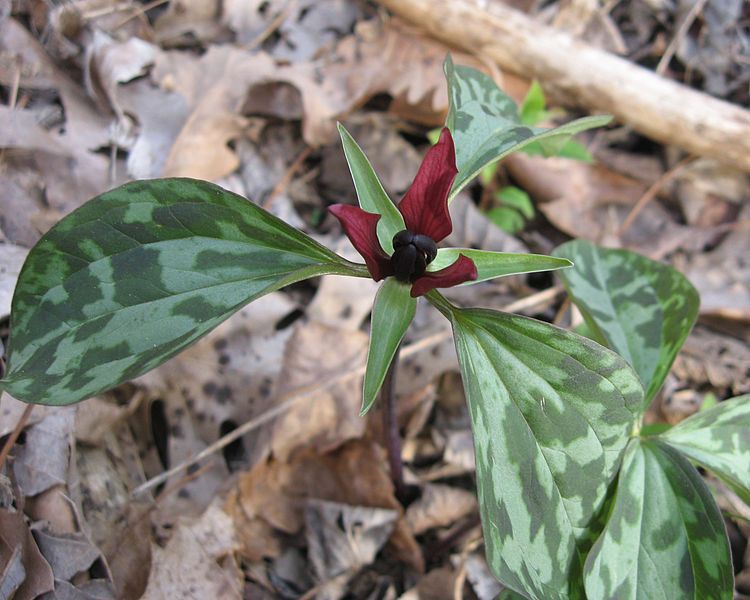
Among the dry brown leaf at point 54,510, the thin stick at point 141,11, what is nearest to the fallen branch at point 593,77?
the thin stick at point 141,11

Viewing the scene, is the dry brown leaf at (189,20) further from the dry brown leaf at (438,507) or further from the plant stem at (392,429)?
the dry brown leaf at (438,507)

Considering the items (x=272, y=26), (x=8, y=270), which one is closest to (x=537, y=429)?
(x=8, y=270)

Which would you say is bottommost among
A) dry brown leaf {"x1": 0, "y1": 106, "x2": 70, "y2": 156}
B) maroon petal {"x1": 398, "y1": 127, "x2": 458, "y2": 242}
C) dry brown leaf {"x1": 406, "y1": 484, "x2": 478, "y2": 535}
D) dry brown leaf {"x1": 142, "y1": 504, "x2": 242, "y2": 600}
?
dry brown leaf {"x1": 406, "y1": 484, "x2": 478, "y2": 535}

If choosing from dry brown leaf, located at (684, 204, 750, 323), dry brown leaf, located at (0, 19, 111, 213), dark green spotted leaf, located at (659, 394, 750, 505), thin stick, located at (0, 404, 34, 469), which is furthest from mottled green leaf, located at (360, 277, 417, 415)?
dry brown leaf, located at (684, 204, 750, 323)

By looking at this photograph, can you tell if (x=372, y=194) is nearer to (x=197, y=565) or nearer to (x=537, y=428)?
(x=537, y=428)

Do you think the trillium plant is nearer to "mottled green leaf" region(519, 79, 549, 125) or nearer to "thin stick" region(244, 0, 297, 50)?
"mottled green leaf" region(519, 79, 549, 125)

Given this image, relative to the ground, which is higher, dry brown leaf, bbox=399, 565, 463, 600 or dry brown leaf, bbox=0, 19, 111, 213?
dry brown leaf, bbox=0, 19, 111, 213
